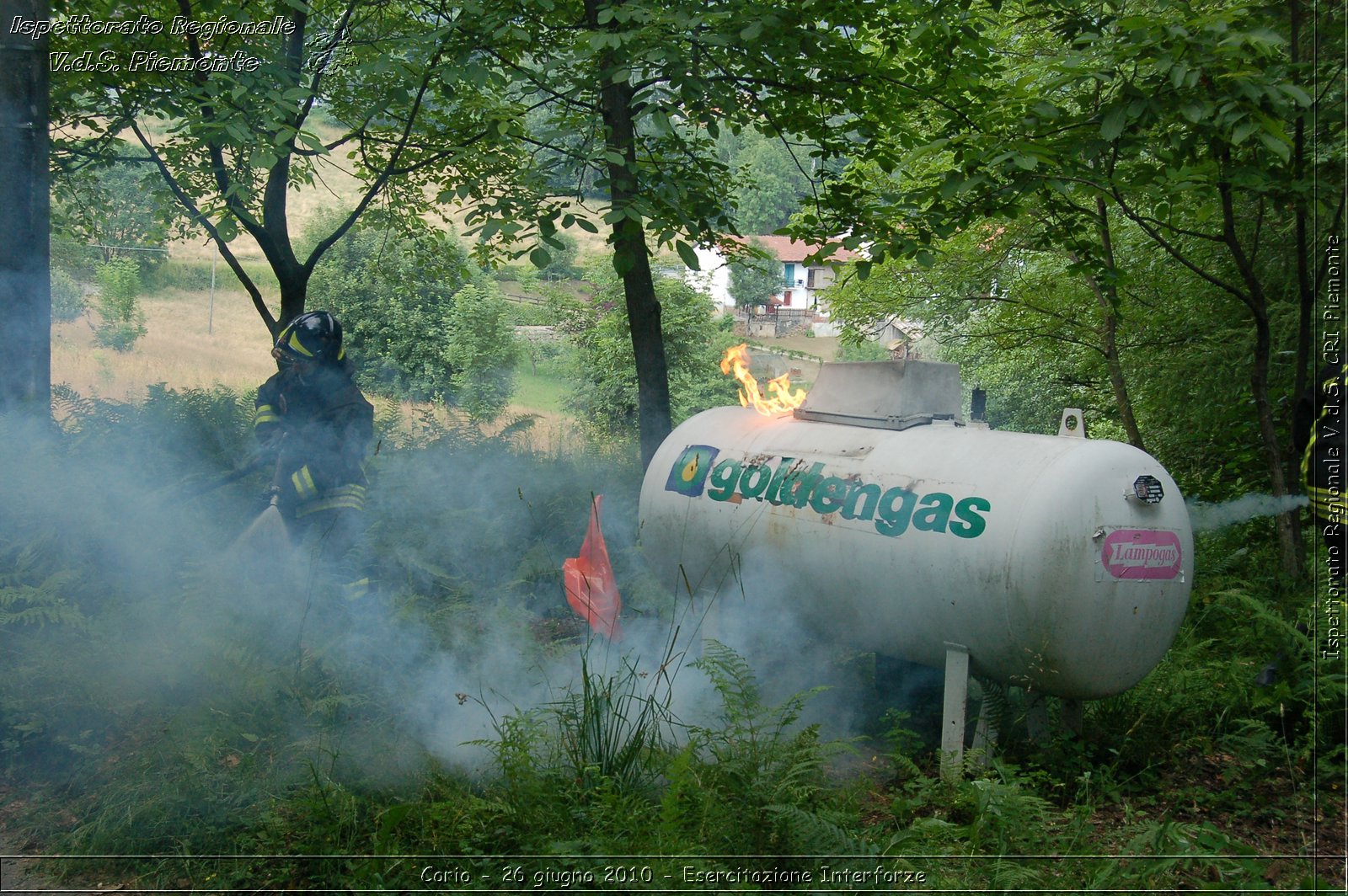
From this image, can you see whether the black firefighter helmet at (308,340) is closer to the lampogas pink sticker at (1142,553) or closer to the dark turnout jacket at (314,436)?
the dark turnout jacket at (314,436)

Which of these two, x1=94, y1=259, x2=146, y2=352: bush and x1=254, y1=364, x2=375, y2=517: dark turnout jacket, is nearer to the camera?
x1=254, y1=364, x2=375, y2=517: dark turnout jacket

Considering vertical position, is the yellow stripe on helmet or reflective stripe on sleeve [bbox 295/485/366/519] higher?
the yellow stripe on helmet

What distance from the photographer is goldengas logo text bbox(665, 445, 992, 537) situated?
4.62m

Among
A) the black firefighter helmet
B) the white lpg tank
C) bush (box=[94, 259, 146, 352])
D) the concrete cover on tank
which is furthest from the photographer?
bush (box=[94, 259, 146, 352])

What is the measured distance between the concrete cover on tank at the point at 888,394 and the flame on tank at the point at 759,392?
1.29 ft

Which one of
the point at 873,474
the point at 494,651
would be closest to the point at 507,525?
the point at 494,651

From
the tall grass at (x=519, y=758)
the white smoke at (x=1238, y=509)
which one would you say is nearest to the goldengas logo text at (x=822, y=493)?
the tall grass at (x=519, y=758)

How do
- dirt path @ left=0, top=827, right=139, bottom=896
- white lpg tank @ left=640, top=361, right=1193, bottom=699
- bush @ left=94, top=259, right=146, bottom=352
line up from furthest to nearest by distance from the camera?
bush @ left=94, top=259, right=146, bottom=352, white lpg tank @ left=640, top=361, right=1193, bottom=699, dirt path @ left=0, top=827, right=139, bottom=896

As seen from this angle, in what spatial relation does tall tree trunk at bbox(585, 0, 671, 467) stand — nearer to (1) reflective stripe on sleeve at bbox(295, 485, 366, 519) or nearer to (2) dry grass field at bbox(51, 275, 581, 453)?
(1) reflective stripe on sleeve at bbox(295, 485, 366, 519)

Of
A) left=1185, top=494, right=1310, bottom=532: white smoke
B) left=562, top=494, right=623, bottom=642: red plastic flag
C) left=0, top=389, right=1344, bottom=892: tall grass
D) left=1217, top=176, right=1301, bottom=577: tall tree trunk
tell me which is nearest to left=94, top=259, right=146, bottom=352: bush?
left=0, top=389, right=1344, bottom=892: tall grass

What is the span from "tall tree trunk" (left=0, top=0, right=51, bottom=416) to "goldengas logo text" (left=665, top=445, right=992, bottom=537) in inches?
174

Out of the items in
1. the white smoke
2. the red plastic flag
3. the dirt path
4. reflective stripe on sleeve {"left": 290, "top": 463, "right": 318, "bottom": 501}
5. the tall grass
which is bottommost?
the dirt path

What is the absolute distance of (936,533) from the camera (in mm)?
4645

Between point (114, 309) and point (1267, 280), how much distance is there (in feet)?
87.2
